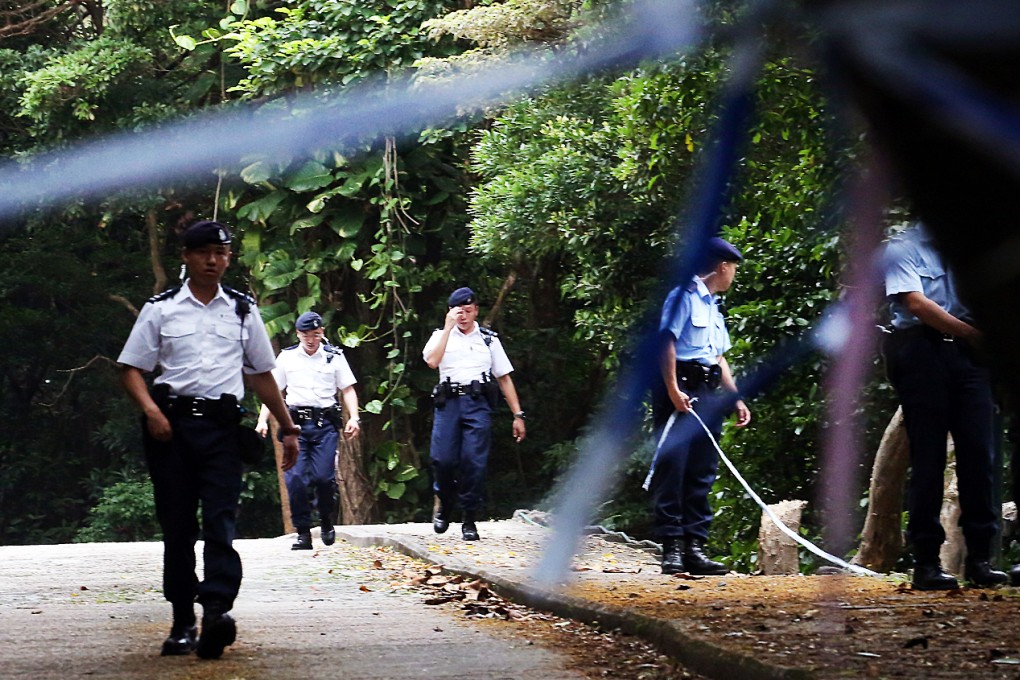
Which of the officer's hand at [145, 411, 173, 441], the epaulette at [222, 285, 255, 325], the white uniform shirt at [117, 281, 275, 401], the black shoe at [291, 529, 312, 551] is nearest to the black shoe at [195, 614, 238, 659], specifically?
the officer's hand at [145, 411, 173, 441]

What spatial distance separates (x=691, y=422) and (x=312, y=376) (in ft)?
15.5

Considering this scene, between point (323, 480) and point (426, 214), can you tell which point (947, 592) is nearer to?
point (323, 480)

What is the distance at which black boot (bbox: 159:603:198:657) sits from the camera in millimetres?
6340

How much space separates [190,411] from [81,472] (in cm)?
2231

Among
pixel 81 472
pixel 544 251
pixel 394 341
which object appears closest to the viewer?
pixel 544 251

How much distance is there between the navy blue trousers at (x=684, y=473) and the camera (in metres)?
8.48

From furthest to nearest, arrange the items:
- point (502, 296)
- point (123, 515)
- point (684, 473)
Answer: point (123, 515) < point (502, 296) < point (684, 473)

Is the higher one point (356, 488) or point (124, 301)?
point (124, 301)

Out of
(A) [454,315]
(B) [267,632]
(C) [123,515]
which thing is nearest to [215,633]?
(B) [267,632]

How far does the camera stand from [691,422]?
844 centimetres

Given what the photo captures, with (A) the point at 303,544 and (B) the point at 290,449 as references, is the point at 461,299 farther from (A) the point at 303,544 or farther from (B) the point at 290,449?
(B) the point at 290,449

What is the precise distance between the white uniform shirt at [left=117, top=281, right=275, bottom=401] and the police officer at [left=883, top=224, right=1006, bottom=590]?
2819mm

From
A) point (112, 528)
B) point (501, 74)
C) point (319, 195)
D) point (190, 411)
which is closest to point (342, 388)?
point (190, 411)

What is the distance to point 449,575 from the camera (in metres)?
9.72
